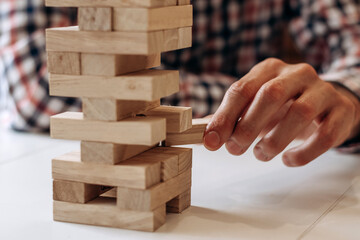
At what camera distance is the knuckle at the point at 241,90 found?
91cm

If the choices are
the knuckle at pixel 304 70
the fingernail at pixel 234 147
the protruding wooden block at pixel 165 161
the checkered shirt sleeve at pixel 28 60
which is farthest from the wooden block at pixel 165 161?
the checkered shirt sleeve at pixel 28 60

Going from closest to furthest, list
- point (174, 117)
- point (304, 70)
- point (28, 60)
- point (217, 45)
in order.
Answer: point (174, 117) → point (304, 70) → point (28, 60) → point (217, 45)

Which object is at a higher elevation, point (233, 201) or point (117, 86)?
point (117, 86)

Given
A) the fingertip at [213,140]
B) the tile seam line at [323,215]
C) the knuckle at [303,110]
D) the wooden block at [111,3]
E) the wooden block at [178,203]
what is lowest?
the tile seam line at [323,215]

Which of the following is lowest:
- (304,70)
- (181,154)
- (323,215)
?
(323,215)

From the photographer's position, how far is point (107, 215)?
0.76 meters

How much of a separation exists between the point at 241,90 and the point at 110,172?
30cm

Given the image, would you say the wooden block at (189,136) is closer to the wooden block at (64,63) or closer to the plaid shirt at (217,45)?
the wooden block at (64,63)

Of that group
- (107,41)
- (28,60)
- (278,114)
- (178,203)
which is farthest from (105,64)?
(28,60)

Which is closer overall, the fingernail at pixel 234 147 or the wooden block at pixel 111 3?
the wooden block at pixel 111 3

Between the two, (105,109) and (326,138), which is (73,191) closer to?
(105,109)

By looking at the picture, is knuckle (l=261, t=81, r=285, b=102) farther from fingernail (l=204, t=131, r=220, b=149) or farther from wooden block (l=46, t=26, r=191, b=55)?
wooden block (l=46, t=26, r=191, b=55)

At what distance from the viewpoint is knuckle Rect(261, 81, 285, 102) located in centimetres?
89

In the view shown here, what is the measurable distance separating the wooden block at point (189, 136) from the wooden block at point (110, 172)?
92mm
